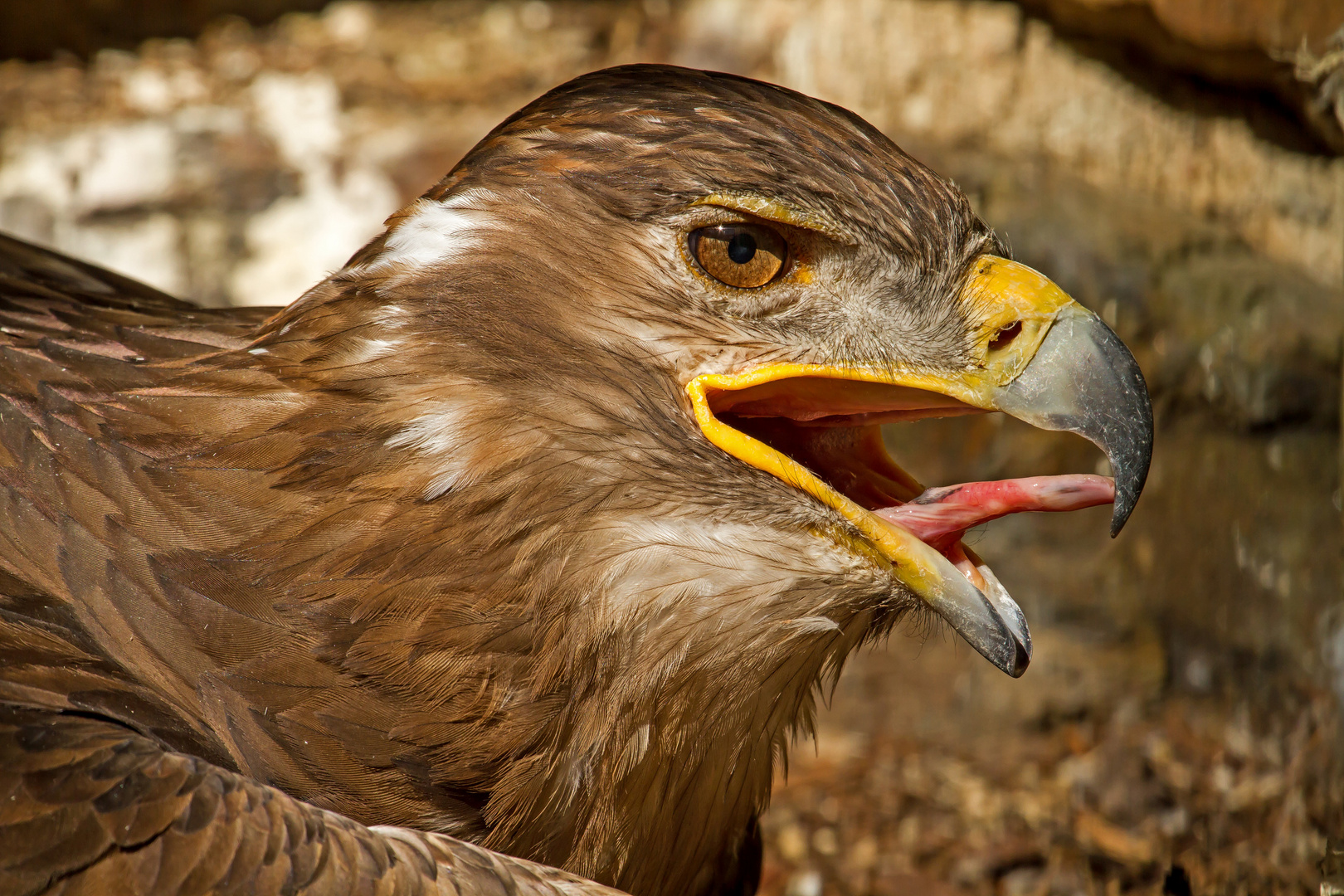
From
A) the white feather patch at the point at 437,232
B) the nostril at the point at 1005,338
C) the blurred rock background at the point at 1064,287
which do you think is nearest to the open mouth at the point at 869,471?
the nostril at the point at 1005,338

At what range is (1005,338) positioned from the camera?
2336mm

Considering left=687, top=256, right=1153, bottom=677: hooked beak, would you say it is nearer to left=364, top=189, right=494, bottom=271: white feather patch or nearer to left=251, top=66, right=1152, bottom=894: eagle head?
left=251, top=66, right=1152, bottom=894: eagle head

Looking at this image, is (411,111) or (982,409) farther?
(411,111)

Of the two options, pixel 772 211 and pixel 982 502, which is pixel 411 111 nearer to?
pixel 772 211

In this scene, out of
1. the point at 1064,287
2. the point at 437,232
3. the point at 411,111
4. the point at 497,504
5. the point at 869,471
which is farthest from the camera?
the point at 411,111

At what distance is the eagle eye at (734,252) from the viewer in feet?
7.34

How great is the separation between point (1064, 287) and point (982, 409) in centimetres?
239

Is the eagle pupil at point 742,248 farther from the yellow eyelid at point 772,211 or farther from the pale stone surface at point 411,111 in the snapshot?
the pale stone surface at point 411,111

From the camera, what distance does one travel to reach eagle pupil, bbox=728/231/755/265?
7.34 ft

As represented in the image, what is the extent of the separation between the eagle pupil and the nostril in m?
0.47

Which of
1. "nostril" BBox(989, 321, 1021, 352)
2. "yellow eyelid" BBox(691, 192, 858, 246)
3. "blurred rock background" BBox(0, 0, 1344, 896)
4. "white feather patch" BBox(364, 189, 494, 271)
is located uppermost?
"yellow eyelid" BBox(691, 192, 858, 246)

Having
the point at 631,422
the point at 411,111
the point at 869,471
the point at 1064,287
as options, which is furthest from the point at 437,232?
the point at 411,111

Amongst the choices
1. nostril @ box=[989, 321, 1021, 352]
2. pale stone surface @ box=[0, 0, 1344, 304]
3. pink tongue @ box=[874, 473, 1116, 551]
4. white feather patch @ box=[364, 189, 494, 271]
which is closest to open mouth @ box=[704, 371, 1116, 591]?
pink tongue @ box=[874, 473, 1116, 551]

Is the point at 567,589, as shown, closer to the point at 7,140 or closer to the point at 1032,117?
the point at 1032,117
